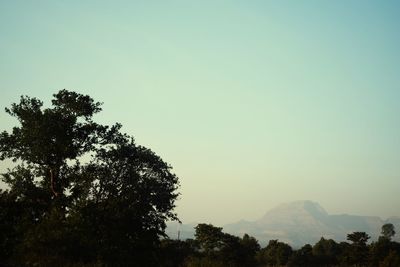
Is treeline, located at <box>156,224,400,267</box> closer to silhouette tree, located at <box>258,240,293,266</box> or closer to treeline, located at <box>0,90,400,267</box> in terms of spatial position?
silhouette tree, located at <box>258,240,293,266</box>

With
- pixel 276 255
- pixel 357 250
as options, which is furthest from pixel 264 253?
pixel 357 250

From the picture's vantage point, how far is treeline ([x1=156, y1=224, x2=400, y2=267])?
76750 mm

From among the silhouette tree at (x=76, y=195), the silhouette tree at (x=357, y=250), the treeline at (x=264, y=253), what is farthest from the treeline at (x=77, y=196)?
the silhouette tree at (x=357, y=250)

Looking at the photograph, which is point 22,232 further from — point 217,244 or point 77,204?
point 217,244

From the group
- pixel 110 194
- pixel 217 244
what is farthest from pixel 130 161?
pixel 217 244

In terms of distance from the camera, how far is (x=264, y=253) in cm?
10719

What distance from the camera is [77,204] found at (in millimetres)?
33906

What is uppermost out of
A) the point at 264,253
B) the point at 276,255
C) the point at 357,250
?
the point at 264,253

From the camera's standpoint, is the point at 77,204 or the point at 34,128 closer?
the point at 77,204

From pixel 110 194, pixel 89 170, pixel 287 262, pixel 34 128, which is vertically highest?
pixel 34 128

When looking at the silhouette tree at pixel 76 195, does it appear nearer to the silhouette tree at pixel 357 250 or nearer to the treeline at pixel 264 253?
the treeline at pixel 264 253

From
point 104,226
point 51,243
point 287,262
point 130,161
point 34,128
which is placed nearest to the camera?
point 51,243

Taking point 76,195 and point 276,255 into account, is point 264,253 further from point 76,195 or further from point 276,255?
point 76,195

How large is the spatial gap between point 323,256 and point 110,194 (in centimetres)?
8585
